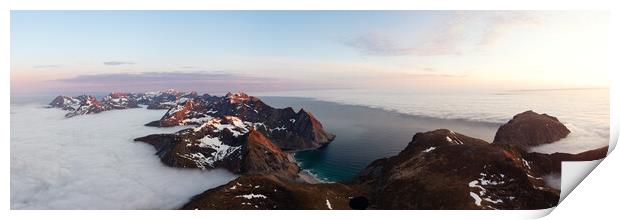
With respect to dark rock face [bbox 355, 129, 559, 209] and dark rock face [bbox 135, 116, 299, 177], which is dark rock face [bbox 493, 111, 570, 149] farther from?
→ dark rock face [bbox 135, 116, 299, 177]

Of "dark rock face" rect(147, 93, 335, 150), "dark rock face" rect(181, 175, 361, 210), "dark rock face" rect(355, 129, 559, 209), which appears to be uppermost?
"dark rock face" rect(147, 93, 335, 150)

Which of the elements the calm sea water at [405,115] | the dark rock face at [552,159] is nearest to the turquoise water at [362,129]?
the calm sea water at [405,115]

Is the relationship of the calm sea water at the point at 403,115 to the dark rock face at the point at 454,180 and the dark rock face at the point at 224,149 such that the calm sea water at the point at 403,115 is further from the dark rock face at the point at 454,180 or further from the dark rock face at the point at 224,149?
the dark rock face at the point at 224,149

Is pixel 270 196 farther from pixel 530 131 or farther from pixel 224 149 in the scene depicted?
pixel 530 131

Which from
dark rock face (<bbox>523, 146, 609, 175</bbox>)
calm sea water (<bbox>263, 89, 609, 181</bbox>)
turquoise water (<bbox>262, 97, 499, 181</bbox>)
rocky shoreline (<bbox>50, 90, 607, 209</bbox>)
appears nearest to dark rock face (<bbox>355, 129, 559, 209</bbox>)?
rocky shoreline (<bbox>50, 90, 607, 209</bbox>)

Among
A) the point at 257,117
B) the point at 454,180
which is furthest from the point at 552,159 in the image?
the point at 257,117
